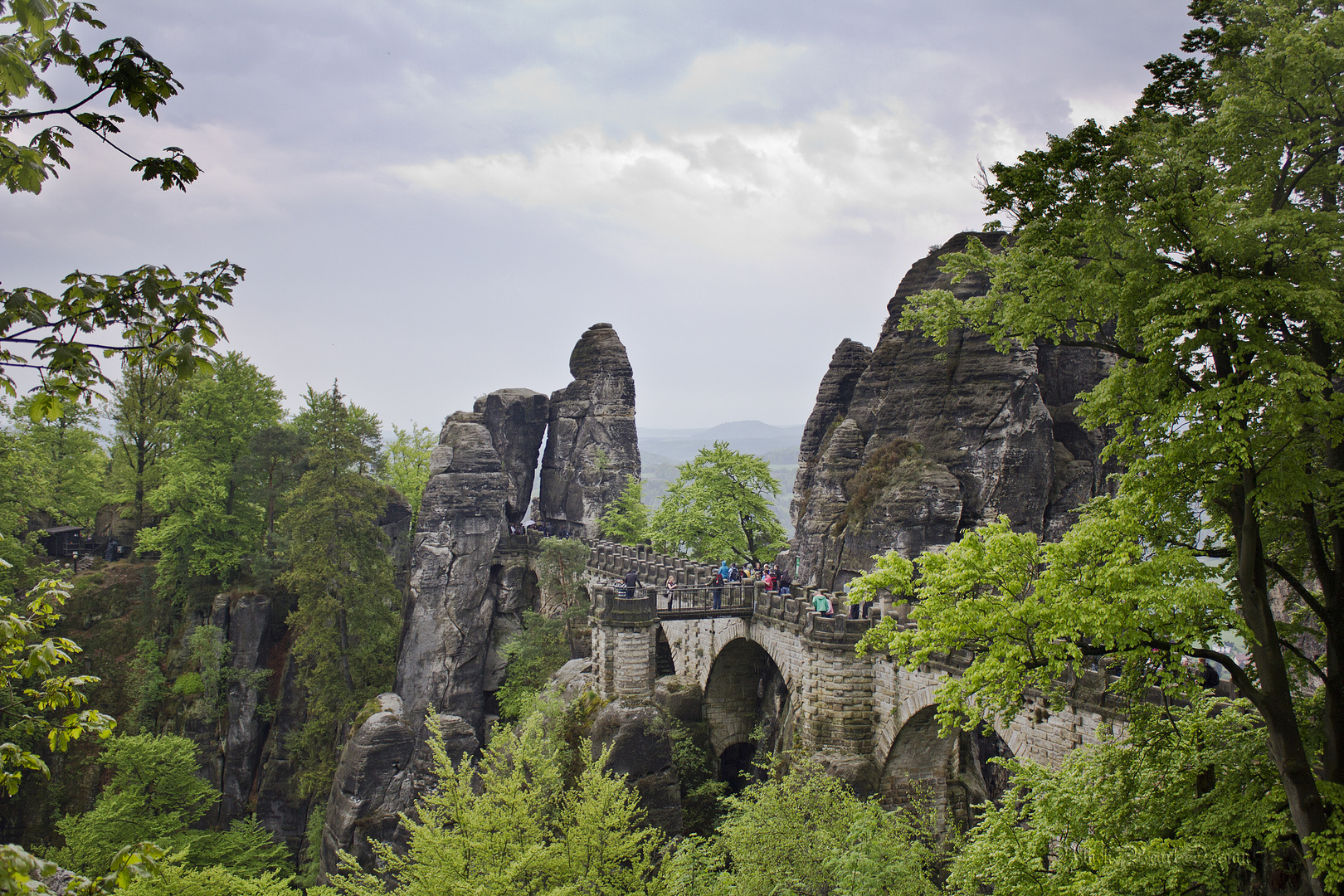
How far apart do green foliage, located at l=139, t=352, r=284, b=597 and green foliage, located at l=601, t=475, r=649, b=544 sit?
17500mm

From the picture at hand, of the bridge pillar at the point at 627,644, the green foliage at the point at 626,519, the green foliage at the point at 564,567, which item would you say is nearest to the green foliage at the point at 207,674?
the green foliage at the point at 564,567

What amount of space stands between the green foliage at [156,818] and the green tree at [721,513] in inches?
847

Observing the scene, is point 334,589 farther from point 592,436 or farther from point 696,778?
point 592,436

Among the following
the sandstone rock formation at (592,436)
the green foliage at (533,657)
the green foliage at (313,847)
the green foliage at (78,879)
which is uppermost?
the sandstone rock formation at (592,436)

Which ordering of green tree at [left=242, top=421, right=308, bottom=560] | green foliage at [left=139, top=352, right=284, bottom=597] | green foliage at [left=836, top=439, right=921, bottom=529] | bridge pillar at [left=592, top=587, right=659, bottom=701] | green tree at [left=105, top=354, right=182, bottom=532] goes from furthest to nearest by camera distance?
green tree at [left=242, top=421, right=308, bottom=560] < green tree at [left=105, top=354, right=182, bottom=532] < green foliage at [left=139, top=352, right=284, bottom=597] < green foliage at [left=836, top=439, right=921, bottom=529] < bridge pillar at [left=592, top=587, right=659, bottom=701]

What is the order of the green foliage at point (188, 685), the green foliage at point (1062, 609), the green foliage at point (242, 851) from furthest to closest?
the green foliage at point (188, 685), the green foliage at point (242, 851), the green foliage at point (1062, 609)

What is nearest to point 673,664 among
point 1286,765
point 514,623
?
point 514,623

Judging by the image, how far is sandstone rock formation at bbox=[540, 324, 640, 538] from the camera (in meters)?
46.6

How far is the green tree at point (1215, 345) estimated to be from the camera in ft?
26.7

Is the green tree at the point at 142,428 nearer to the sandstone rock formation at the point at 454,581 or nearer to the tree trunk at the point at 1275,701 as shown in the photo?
the sandstone rock formation at the point at 454,581

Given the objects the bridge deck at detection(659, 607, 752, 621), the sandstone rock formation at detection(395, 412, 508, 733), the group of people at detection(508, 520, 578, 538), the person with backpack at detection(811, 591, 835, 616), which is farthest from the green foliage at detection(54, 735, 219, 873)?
the person with backpack at detection(811, 591, 835, 616)

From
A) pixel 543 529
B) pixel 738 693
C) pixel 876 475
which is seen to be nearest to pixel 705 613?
pixel 738 693

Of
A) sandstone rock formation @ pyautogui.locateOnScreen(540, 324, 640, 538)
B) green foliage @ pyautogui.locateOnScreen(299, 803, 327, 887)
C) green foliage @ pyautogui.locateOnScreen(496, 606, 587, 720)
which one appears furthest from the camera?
sandstone rock formation @ pyautogui.locateOnScreen(540, 324, 640, 538)

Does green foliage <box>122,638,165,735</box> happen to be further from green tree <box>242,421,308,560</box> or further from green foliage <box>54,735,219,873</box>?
green tree <box>242,421,308,560</box>
